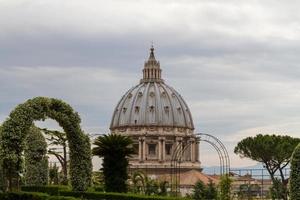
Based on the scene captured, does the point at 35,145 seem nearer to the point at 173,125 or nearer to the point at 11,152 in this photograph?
the point at 11,152

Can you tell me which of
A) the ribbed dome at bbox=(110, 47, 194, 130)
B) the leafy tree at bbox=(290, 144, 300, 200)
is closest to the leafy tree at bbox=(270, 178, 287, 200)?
the leafy tree at bbox=(290, 144, 300, 200)

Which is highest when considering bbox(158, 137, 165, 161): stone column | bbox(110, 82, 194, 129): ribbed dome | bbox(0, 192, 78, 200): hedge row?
bbox(110, 82, 194, 129): ribbed dome

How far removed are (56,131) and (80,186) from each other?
28.9 m

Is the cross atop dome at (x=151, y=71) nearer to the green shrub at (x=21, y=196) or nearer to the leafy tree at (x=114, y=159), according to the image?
the leafy tree at (x=114, y=159)

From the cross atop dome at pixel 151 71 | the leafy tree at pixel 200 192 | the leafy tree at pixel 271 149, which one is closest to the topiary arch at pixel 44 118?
the leafy tree at pixel 200 192

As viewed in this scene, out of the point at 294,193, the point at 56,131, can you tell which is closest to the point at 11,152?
the point at 294,193

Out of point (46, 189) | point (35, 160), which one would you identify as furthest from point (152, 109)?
point (46, 189)

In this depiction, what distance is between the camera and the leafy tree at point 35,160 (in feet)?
121

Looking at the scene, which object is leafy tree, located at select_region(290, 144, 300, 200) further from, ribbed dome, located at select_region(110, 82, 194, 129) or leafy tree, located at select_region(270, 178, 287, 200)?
ribbed dome, located at select_region(110, 82, 194, 129)

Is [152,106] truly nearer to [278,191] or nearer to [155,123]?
[155,123]

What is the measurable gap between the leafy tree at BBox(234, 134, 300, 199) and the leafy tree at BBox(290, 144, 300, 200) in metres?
52.3

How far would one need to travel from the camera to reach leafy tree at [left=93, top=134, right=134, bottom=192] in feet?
119

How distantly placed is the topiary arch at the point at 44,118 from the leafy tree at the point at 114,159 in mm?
7456

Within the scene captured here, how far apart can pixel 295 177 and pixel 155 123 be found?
127972mm
